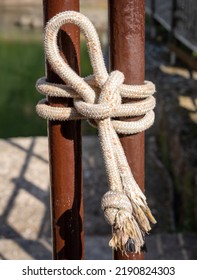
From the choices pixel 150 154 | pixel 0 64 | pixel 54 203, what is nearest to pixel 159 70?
pixel 150 154

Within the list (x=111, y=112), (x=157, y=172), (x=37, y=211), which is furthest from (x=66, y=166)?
(x=157, y=172)

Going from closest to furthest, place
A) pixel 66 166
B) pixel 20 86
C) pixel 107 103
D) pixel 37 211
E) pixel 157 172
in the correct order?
1. pixel 107 103
2. pixel 66 166
3. pixel 37 211
4. pixel 157 172
5. pixel 20 86

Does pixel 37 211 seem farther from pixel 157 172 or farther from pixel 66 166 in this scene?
pixel 66 166

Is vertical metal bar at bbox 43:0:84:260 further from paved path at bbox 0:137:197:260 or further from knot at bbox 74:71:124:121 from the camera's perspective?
paved path at bbox 0:137:197:260

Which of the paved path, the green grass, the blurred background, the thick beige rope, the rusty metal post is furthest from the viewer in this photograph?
the green grass

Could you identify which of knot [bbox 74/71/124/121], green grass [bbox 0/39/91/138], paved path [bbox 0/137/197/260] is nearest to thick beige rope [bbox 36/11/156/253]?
knot [bbox 74/71/124/121]
